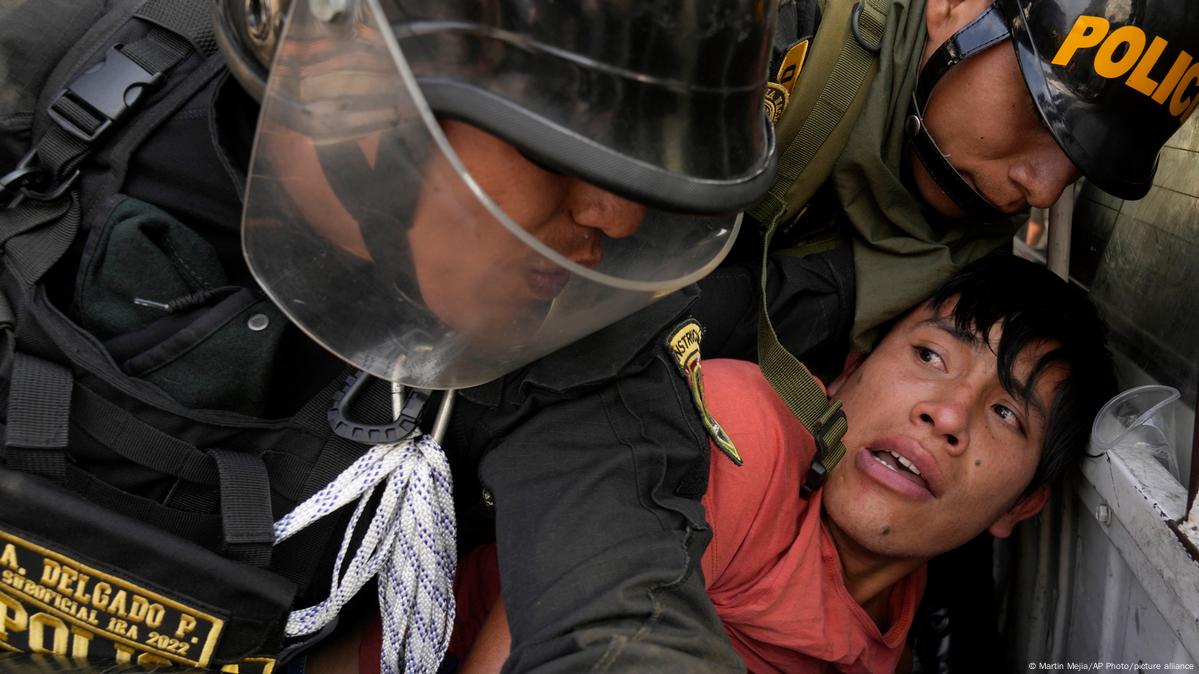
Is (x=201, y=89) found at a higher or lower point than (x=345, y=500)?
higher

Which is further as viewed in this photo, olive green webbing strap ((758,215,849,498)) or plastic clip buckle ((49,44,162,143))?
olive green webbing strap ((758,215,849,498))

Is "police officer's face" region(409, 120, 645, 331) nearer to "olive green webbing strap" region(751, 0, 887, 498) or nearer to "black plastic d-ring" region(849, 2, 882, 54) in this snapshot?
"olive green webbing strap" region(751, 0, 887, 498)

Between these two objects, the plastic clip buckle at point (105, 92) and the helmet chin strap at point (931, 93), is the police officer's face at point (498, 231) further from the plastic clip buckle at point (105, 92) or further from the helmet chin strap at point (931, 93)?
the helmet chin strap at point (931, 93)

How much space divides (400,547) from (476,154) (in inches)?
25.6

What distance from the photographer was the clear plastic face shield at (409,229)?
1030 millimetres

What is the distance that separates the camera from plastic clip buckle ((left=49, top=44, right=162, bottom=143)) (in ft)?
4.52

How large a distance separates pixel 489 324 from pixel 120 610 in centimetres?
62

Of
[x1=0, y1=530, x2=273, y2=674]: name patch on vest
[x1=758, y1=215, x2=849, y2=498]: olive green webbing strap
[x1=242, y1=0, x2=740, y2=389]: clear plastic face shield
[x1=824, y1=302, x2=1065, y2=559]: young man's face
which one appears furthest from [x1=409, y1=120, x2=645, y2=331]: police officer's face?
[x1=824, y1=302, x2=1065, y2=559]: young man's face

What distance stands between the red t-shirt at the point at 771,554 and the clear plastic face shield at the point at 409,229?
57 cm

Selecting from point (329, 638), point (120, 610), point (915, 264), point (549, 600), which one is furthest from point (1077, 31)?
point (120, 610)

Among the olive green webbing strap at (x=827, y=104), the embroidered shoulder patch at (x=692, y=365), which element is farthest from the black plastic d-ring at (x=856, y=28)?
the embroidered shoulder patch at (x=692, y=365)

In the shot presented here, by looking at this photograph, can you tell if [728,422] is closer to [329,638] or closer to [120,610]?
[329,638]

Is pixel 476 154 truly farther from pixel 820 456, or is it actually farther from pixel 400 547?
pixel 820 456

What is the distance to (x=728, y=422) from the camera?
1.83 metres
